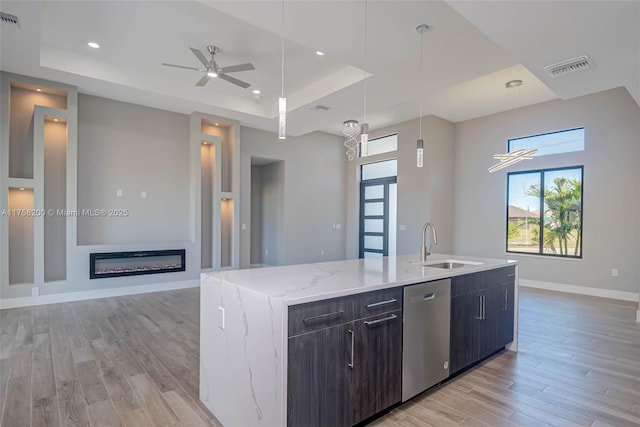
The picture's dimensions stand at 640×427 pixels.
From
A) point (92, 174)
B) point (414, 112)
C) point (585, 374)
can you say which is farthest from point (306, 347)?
point (414, 112)

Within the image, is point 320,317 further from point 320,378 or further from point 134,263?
point 134,263

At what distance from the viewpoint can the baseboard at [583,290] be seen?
17.2 feet

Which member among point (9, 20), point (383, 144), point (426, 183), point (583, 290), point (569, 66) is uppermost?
point (9, 20)

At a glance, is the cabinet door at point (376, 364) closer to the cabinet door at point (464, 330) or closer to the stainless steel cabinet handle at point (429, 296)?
the stainless steel cabinet handle at point (429, 296)

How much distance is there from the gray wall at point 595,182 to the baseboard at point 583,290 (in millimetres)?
68

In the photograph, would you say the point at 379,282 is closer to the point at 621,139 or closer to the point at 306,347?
the point at 306,347

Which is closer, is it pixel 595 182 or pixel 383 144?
pixel 595 182

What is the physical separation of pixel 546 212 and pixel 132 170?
783cm

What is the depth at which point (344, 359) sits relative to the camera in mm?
1733

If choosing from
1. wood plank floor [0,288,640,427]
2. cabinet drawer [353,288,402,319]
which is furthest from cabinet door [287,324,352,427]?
wood plank floor [0,288,640,427]

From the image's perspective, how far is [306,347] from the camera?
1.58m

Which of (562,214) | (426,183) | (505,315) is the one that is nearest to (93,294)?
(505,315)

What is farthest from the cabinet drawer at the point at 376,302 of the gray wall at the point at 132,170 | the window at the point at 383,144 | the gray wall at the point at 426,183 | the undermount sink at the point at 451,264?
the window at the point at 383,144

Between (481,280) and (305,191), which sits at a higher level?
(305,191)
